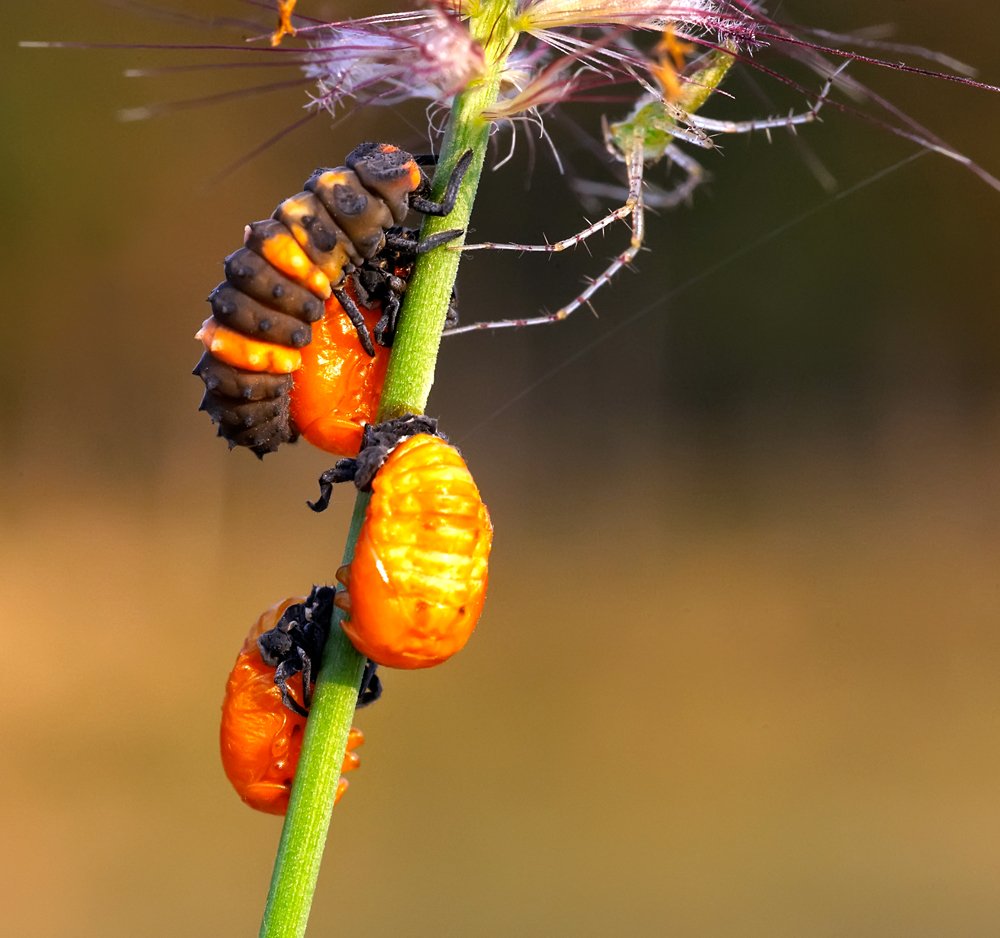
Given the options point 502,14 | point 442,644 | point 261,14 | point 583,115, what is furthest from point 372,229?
point 583,115

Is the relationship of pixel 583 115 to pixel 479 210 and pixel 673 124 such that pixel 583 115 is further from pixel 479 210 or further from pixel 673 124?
pixel 673 124

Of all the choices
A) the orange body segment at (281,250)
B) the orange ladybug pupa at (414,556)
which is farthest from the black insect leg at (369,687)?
the orange body segment at (281,250)

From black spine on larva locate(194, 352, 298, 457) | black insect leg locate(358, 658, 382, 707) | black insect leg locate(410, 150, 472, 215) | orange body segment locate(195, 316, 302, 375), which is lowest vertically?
black insect leg locate(358, 658, 382, 707)

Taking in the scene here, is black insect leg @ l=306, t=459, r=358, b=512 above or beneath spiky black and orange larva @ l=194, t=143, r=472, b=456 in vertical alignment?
beneath

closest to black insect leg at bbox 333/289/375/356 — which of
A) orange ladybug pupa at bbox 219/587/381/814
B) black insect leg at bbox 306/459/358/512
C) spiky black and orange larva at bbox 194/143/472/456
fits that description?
spiky black and orange larva at bbox 194/143/472/456

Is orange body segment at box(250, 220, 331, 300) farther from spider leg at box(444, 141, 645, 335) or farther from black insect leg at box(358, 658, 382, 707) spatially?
black insect leg at box(358, 658, 382, 707)

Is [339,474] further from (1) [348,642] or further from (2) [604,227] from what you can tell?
(2) [604,227]
